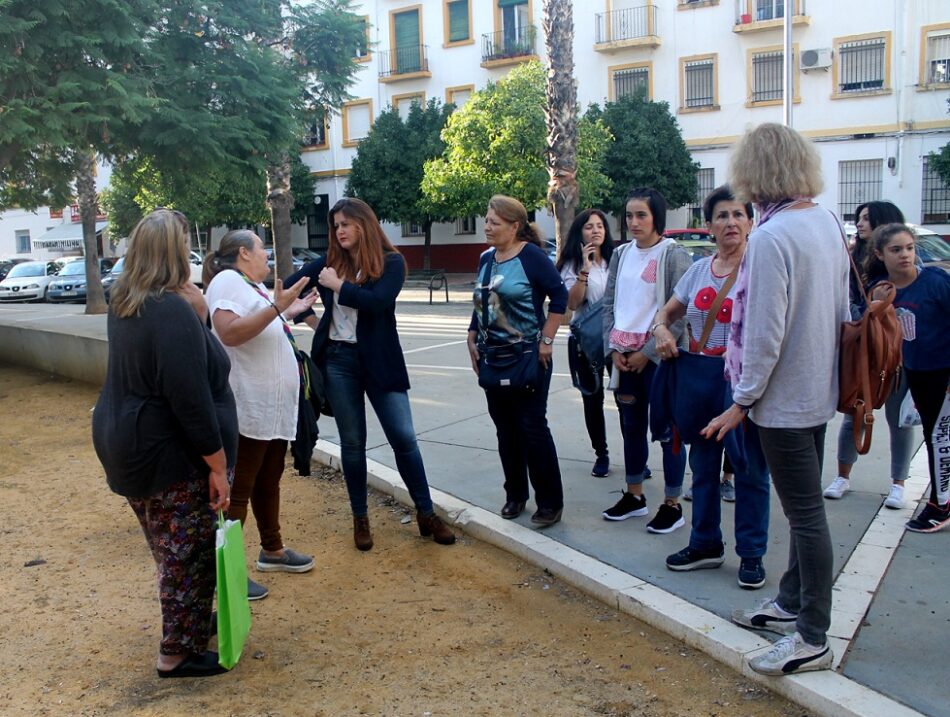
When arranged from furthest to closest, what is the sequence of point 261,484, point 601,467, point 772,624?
1. point 601,467
2. point 261,484
3. point 772,624

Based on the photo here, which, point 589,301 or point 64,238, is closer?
point 589,301

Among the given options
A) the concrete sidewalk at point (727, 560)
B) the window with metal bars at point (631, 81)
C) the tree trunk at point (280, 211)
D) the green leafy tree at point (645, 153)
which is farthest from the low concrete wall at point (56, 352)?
the window with metal bars at point (631, 81)

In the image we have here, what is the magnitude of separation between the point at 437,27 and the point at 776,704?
115ft

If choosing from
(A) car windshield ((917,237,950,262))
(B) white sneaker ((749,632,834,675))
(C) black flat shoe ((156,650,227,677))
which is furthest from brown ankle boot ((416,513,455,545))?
(A) car windshield ((917,237,950,262))

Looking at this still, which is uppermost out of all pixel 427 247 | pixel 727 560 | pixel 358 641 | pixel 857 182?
pixel 857 182

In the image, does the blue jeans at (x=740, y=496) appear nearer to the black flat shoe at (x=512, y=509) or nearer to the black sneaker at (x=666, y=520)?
the black sneaker at (x=666, y=520)

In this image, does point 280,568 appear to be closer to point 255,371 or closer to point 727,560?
point 255,371

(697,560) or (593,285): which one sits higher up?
(593,285)

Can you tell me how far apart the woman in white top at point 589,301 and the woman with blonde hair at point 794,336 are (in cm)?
238

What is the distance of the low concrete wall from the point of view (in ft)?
36.0

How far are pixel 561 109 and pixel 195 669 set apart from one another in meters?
16.5

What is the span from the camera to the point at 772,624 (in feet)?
12.3

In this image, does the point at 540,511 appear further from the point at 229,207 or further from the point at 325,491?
the point at 229,207

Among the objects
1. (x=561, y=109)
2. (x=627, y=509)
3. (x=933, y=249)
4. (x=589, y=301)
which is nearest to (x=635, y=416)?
(x=627, y=509)
